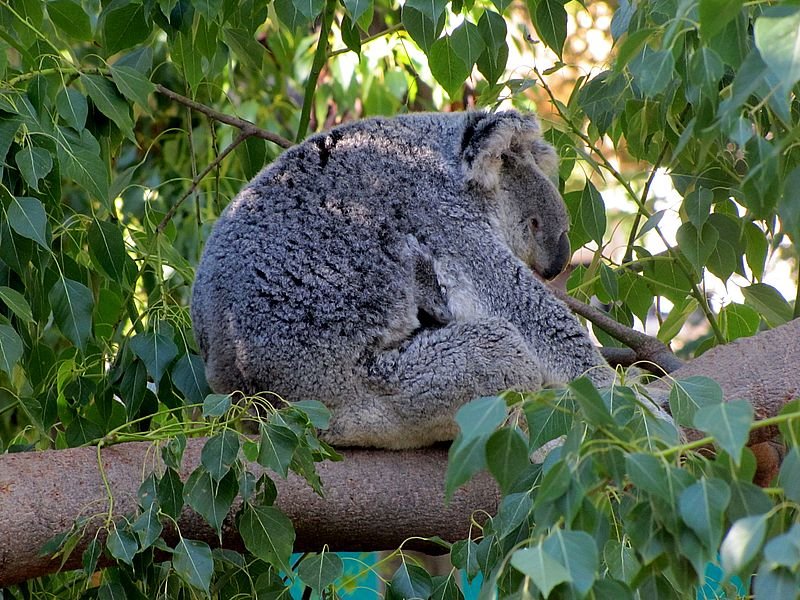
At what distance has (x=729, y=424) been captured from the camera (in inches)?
44.6

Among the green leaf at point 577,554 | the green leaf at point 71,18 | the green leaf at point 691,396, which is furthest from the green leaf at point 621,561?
the green leaf at point 71,18

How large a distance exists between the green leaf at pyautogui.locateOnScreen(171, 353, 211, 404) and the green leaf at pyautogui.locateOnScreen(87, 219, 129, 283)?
306mm

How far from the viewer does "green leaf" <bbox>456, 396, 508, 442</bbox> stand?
1.22 meters

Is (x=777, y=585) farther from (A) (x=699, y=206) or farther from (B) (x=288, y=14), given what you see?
(B) (x=288, y=14)

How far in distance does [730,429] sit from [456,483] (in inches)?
12.9

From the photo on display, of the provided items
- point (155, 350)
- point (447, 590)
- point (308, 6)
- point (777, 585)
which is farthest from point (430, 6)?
point (777, 585)

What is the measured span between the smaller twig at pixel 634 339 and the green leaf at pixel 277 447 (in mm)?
1241

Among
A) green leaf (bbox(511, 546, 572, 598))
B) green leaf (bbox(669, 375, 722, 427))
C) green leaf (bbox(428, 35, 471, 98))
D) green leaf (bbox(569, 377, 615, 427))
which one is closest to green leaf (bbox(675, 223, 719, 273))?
green leaf (bbox(428, 35, 471, 98))

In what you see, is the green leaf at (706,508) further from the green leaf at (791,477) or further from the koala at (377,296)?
the koala at (377,296)

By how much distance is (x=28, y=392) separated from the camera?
3.24 m

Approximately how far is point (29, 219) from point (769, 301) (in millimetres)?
1869

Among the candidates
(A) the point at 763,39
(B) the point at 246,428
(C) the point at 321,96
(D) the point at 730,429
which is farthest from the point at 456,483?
(C) the point at 321,96

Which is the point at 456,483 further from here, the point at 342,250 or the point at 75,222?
the point at 75,222

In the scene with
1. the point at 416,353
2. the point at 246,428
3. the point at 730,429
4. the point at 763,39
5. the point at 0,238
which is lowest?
the point at 246,428
